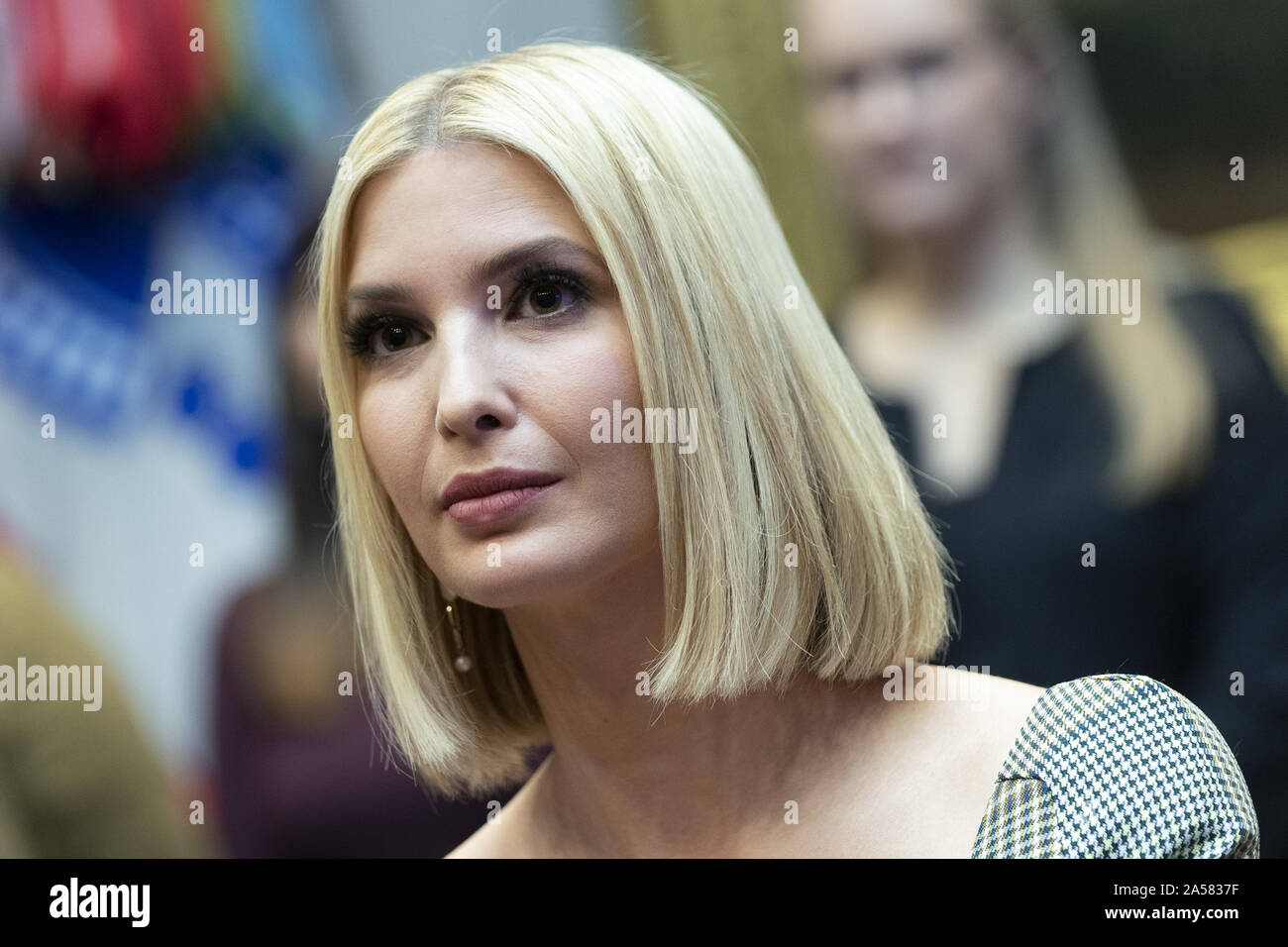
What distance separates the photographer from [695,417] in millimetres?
1874

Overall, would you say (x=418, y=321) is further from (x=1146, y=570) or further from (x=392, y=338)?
(x=1146, y=570)

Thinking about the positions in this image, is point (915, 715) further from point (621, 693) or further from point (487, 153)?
point (487, 153)

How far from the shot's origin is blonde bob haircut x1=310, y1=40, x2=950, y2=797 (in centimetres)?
186

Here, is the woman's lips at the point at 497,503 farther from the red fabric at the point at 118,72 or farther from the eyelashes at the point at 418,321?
the red fabric at the point at 118,72

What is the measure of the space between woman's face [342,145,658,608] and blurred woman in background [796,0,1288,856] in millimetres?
1138

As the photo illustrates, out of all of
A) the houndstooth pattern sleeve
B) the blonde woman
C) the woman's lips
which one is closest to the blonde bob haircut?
the blonde woman

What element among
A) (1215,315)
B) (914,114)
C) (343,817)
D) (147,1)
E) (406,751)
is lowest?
(343,817)

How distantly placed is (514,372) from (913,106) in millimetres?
1497

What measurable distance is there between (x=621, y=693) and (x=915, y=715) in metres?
0.41

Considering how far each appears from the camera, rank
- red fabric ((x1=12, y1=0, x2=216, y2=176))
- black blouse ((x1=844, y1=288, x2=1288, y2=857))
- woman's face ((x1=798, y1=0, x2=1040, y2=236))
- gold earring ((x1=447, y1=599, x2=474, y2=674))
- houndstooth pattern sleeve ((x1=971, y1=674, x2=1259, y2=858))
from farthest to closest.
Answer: red fabric ((x1=12, y1=0, x2=216, y2=176))
woman's face ((x1=798, y1=0, x2=1040, y2=236))
black blouse ((x1=844, y1=288, x2=1288, y2=857))
gold earring ((x1=447, y1=599, x2=474, y2=674))
houndstooth pattern sleeve ((x1=971, y1=674, x2=1259, y2=858))

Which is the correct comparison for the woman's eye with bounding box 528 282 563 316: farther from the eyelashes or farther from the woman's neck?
the woman's neck

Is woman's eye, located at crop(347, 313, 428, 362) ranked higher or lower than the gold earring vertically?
higher

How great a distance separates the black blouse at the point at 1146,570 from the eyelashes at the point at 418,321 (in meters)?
1.20
